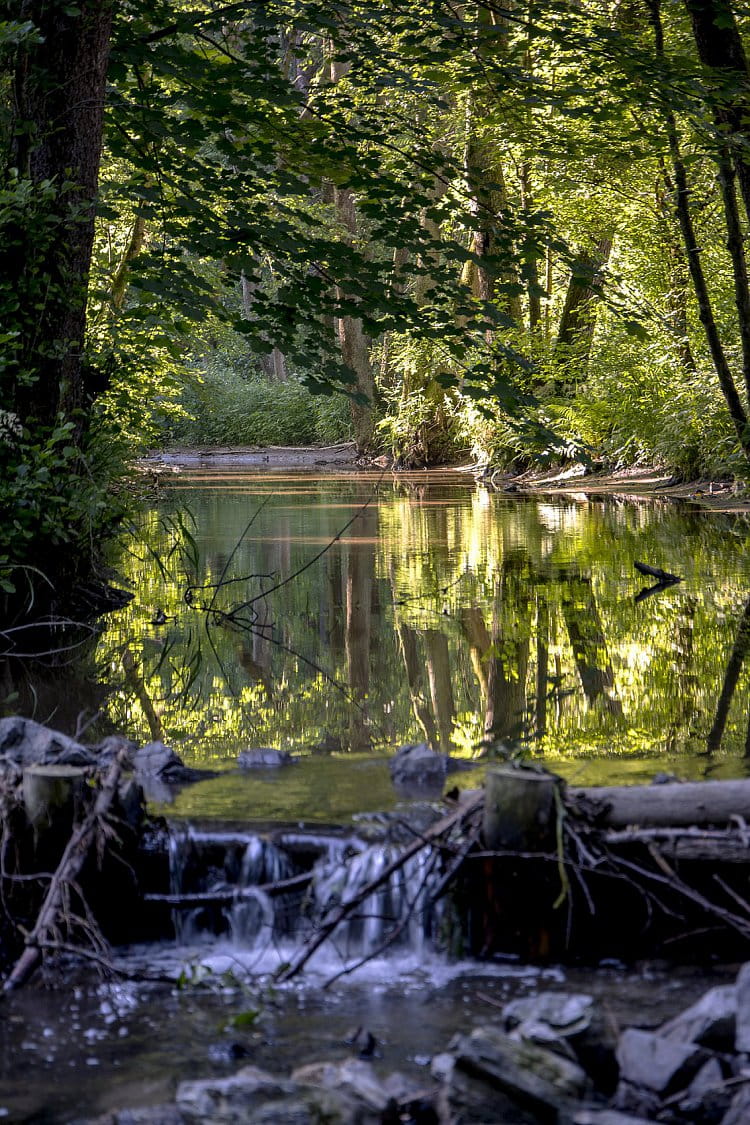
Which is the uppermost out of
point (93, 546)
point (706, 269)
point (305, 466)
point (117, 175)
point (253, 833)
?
point (117, 175)

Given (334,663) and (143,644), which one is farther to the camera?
(143,644)

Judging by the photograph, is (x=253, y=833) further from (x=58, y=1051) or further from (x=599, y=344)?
(x=599, y=344)

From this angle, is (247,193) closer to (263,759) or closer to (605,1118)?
(263,759)

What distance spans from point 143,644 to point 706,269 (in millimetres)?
13087

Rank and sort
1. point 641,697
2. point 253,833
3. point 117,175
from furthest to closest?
point 117,175, point 641,697, point 253,833

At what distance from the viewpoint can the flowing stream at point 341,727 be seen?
3150 millimetres

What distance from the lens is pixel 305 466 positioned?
32062 millimetres

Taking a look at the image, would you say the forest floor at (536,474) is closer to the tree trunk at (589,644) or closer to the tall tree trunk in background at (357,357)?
the tall tree trunk in background at (357,357)

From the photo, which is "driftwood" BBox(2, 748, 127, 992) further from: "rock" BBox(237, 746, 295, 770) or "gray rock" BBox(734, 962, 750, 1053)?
"gray rock" BBox(734, 962, 750, 1053)

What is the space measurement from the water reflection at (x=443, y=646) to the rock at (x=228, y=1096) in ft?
8.07

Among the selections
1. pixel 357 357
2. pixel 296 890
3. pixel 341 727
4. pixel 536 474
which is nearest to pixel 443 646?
pixel 341 727

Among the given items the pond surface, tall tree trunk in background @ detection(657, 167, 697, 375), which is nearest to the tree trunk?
the pond surface

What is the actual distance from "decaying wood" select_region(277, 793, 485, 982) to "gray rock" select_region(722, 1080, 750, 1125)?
1227 mm

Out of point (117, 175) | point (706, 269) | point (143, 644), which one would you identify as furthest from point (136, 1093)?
point (117, 175)
